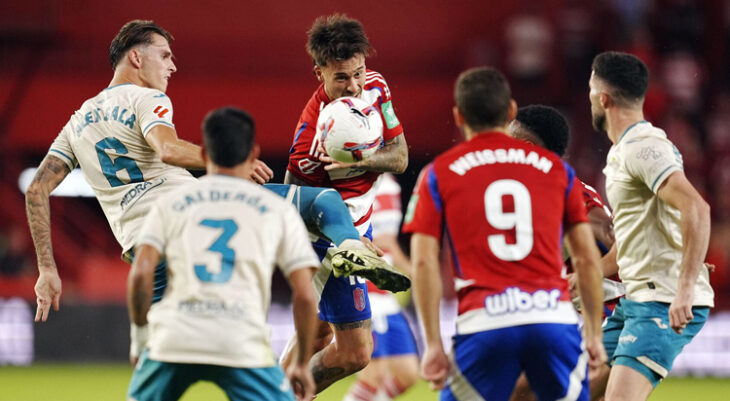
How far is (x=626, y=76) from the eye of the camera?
20.0 feet

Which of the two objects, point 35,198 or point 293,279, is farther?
point 35,198

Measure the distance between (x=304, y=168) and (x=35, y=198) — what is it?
1.73 m

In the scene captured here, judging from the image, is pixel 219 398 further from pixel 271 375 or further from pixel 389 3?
pixel 389 3

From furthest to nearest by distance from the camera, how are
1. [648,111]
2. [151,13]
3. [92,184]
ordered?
1. [151,13]
2. [648,111]
3. [92,184]

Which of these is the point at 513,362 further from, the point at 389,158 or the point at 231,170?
the point at 389,158

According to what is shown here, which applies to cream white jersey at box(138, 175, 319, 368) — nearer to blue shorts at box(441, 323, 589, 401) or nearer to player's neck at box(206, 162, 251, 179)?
player's neck at box(206, 162, 251, 179)

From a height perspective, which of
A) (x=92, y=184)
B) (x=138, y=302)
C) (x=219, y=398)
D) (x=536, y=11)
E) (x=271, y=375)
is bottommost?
(x=219, y=398)

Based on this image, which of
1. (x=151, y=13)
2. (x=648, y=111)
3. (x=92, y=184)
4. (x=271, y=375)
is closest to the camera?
(x=271, y=375)

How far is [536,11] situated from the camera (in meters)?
17.4

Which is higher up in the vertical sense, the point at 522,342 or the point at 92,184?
the point at 92,184

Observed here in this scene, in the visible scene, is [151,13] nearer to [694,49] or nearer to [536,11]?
[536,11]

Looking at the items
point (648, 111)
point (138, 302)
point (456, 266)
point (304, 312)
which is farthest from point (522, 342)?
point (648, 111)

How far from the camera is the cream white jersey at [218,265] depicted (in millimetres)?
4395

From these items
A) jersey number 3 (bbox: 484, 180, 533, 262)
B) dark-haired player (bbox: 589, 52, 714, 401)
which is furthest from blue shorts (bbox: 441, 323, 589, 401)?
dark-haired player (bbox: 589, 52, 714, 401)
